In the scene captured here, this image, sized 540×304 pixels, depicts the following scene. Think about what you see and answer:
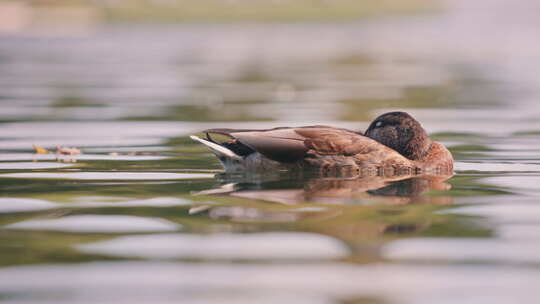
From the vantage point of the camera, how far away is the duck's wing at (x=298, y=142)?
33.2 feet

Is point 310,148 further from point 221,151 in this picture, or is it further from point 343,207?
point 343,207

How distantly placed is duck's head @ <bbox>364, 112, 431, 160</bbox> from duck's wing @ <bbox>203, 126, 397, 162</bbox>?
0.43 m

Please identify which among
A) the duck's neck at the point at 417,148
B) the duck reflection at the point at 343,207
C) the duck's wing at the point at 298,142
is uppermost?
the duck's wing at the point at 298,142

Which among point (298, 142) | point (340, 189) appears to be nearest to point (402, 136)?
point (298, 142)

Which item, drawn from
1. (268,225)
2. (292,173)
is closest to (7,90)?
(292,173)

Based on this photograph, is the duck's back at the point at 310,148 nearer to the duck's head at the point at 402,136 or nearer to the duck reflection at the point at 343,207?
the duck reflection at the point at 343,207

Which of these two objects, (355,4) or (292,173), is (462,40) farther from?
(355,4)

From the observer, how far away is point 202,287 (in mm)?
5852

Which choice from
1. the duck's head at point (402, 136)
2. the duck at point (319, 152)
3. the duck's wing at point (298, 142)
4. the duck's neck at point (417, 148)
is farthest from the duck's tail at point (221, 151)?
the duck's neck at point (417, 148)

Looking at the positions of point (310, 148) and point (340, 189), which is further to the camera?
point (310, 148)

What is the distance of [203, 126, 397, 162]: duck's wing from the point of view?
33.2 ft

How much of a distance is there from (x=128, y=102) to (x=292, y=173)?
11.6 metres

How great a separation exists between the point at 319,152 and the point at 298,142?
0.19 metres

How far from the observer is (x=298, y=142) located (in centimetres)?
1026
